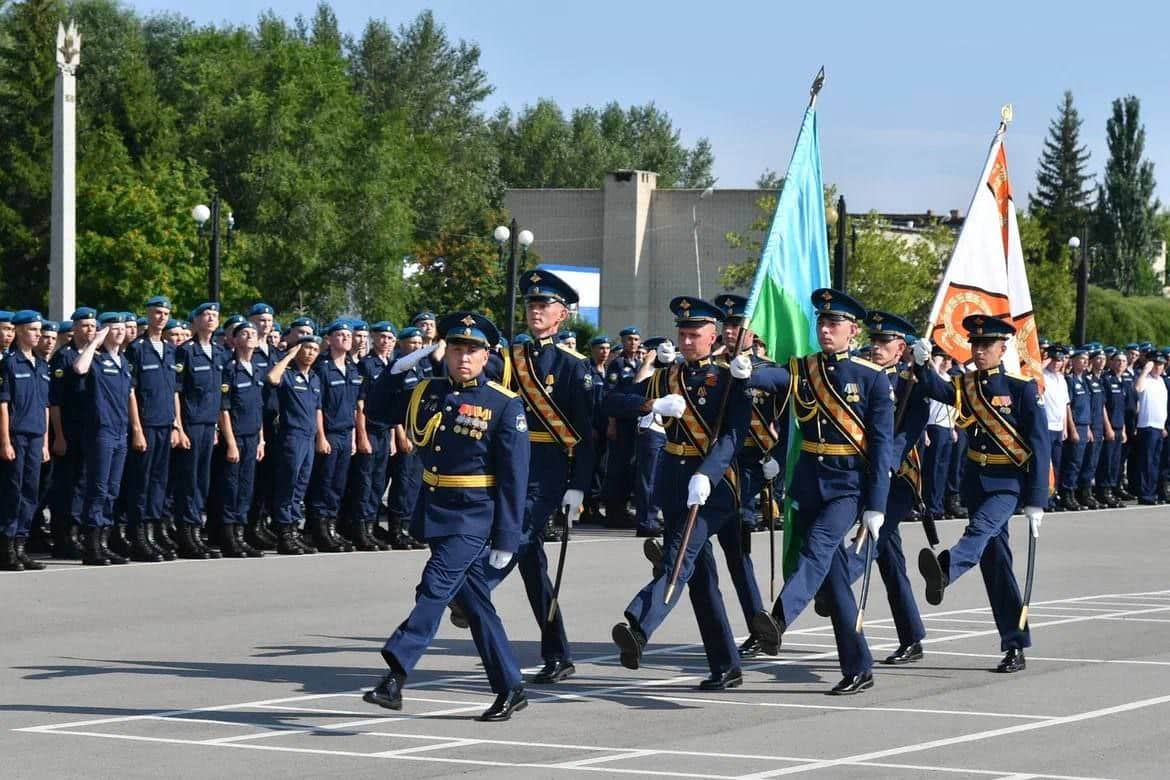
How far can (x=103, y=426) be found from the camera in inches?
616

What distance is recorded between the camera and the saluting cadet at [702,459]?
32.8 feet

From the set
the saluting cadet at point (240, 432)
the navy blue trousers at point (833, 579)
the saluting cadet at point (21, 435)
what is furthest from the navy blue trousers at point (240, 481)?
the navy blue trousers at point (833, 579)

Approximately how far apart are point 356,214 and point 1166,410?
44.6 meters

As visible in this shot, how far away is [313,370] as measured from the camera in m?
17.2

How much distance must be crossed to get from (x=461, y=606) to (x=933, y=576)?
312 cm

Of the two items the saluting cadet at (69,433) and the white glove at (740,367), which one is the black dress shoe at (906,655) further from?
the saluting cadet at (69,433)

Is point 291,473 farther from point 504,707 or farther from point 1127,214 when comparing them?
point 1127,214

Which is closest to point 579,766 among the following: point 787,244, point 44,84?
point 787,244

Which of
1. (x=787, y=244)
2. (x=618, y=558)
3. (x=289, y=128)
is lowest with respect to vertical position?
(x=618, y=558)

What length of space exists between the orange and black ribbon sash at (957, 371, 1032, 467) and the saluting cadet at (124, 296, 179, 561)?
7.35 meters

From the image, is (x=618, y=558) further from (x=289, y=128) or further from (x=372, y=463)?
(x=289, y=128)

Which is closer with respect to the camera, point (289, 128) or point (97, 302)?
point (97, 302)

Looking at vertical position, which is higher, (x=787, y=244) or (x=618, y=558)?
(x=787, y=244)

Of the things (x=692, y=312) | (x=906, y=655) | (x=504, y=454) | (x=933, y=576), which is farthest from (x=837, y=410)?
(x=504, y=454)
